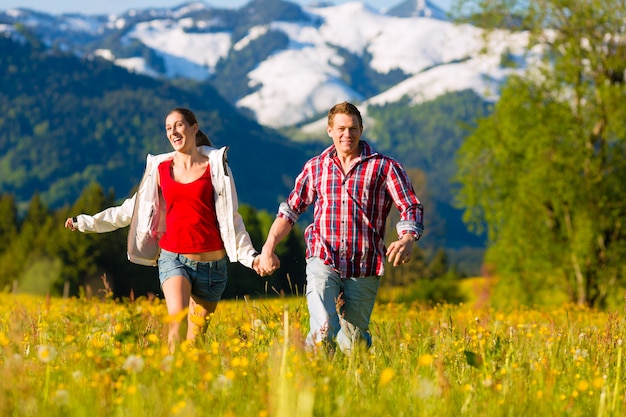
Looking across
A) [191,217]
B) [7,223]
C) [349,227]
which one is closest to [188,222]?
[191,217]

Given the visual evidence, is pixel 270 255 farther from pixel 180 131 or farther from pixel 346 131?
pixel 180 131

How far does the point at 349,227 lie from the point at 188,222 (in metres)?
1.31

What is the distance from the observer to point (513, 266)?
30266 millimetres

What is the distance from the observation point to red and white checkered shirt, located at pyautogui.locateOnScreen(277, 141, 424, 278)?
6.39m

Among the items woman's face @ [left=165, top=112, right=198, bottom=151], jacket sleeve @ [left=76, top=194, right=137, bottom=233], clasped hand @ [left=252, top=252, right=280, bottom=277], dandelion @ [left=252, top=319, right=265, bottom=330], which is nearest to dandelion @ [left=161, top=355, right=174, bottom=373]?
dandelion @ [left=252, top=319, right=265, bottom=330]

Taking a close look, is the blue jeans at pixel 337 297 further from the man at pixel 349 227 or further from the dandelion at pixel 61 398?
the dandelion at pixel 61 398

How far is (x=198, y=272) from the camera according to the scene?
691 centimetres

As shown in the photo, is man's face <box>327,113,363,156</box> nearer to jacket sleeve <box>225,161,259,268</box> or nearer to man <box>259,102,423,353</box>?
man <box>259,102,423,353</box>

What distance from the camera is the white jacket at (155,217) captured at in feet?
22.3

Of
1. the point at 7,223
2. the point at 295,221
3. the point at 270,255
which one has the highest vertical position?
the point at 7,223

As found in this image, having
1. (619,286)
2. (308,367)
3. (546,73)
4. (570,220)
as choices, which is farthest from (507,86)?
(308,367)

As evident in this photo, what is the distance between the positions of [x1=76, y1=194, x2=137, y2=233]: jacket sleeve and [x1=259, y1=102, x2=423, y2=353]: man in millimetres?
1343

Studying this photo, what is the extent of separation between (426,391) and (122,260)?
87270 millimetres

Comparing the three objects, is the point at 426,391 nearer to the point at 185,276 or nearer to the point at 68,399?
the point at 68,399
